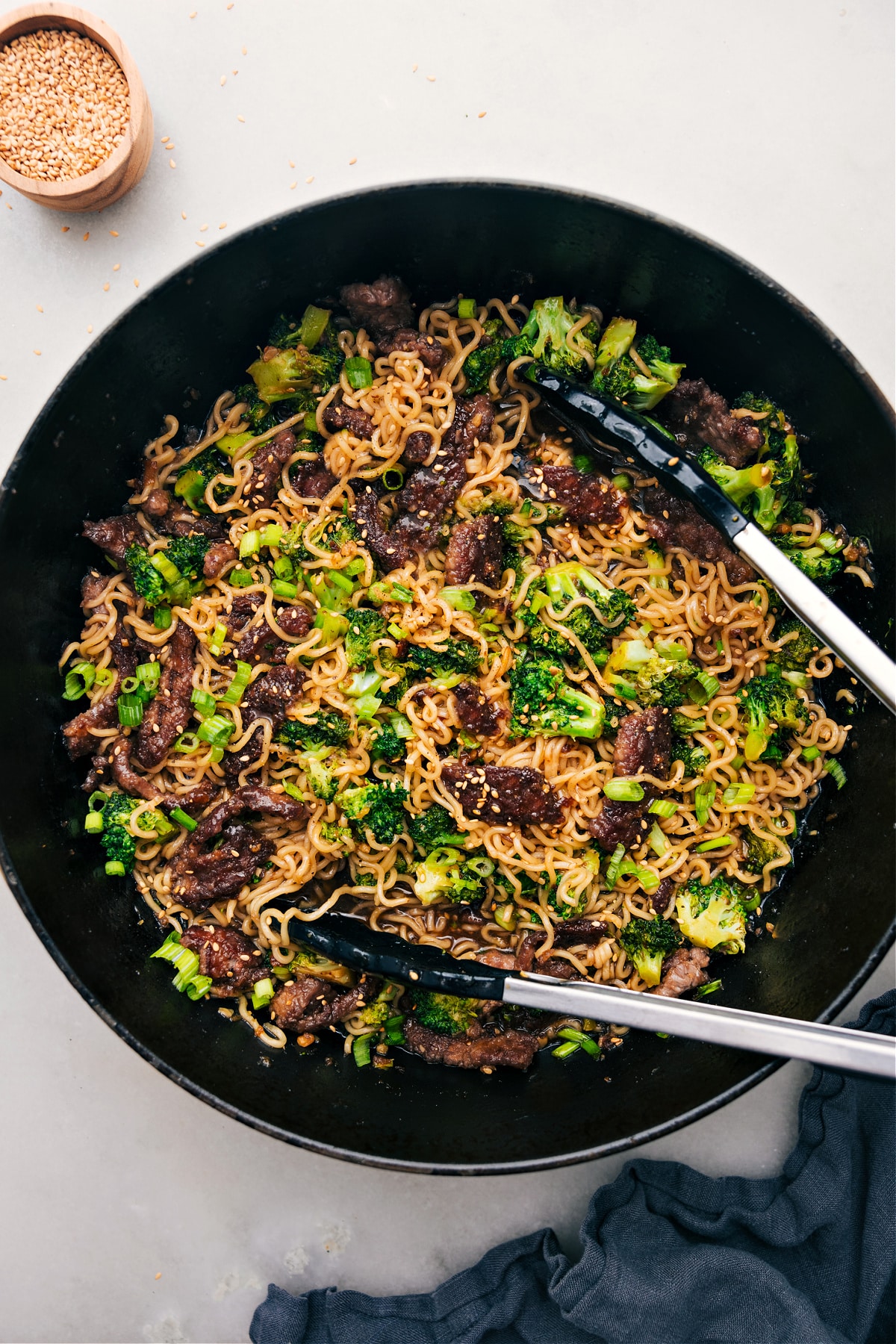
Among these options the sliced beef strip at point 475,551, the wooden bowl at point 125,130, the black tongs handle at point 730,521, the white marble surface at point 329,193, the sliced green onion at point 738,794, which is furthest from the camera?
the white marble surface at point 329,193

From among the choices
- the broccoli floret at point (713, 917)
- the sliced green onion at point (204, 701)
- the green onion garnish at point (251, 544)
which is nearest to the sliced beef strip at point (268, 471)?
the green onion garnish at point (251, 544)

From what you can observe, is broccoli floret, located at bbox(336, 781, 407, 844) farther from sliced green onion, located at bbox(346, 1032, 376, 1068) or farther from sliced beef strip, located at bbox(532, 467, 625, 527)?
sliced beef strip, located at bbox(532, 467, 625, 527)

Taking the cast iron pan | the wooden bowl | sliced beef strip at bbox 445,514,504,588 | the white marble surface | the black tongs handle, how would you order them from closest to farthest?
the black tongs handle → the cast iron pan → the wooden bowl → sliced beef strip at bbox 445,514,504,588 → the white marble surface

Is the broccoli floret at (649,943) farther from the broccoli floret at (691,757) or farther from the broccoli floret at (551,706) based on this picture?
the broccoli floret at (551,706)

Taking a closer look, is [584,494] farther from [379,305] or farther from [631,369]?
[379,305]

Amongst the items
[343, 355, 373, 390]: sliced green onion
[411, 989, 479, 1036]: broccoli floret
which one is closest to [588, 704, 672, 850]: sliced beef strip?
[411, 989, 479, 1036]: broccoli floret

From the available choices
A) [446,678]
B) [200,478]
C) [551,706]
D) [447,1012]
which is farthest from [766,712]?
[200,478]
